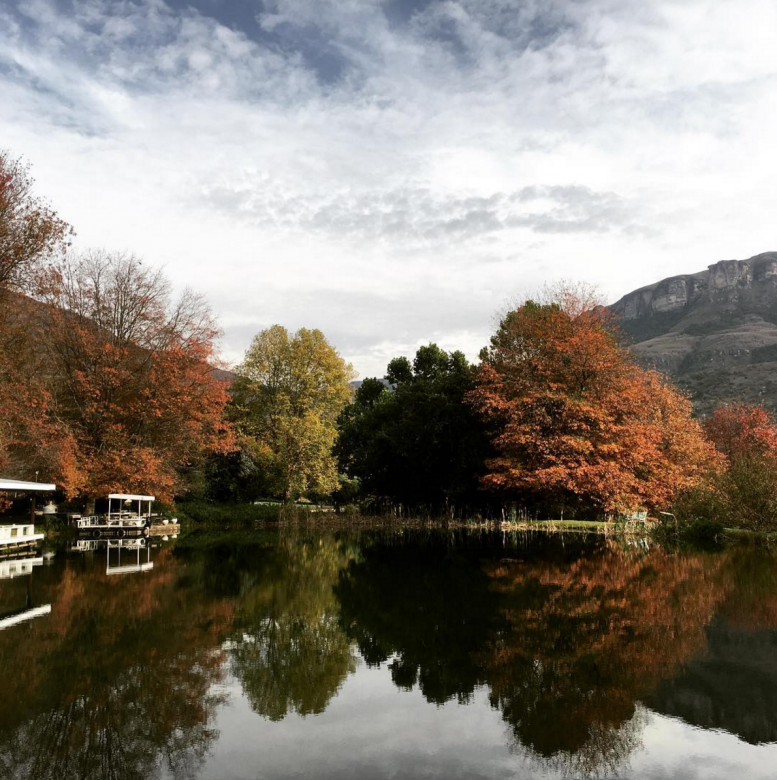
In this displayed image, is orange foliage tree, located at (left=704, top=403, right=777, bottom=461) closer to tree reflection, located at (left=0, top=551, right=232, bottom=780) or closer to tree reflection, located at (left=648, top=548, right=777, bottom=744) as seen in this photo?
tree reflection, located at (left=648, top=548, right=777, bottom=744)

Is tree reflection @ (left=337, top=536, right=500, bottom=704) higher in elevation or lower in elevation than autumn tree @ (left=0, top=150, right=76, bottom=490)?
lower

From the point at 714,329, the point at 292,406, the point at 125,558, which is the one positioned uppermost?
the point at 714,329

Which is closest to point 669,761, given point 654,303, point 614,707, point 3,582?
point 614,707

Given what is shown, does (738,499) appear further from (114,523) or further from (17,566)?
(114,523)

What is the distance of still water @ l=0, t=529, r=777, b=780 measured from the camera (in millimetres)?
5980

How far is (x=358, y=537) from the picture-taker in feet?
105

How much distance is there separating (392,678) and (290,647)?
1.93m

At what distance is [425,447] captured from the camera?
3741 cm

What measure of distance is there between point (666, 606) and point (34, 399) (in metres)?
25.1

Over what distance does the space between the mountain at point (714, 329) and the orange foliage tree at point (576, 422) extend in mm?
4312

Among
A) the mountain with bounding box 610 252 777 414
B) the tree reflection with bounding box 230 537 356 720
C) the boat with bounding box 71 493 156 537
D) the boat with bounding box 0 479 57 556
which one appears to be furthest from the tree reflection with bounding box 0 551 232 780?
the mountain with bounding box 610 252 777 414

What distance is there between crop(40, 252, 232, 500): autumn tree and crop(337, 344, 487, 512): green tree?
9728mm

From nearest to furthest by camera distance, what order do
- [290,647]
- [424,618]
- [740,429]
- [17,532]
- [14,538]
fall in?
[290,647] < [424,618] < [14,538] < [17,532] < [740,429]

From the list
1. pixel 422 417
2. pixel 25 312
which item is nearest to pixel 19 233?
pixel 25 312
